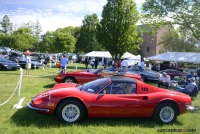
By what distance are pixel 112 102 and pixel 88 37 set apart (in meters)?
57.7

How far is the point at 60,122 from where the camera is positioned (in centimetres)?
585

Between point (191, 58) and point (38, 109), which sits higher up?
point (191, 58)

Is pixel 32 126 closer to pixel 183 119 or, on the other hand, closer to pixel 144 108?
pixel 144 108

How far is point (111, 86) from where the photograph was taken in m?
6.16

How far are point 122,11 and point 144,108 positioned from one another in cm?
2895

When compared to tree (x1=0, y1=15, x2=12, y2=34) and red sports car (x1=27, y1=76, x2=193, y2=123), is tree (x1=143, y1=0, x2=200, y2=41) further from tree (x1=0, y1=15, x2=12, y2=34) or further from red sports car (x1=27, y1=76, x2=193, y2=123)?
tree (x1=0, y1=15, x2=12, y2=34)

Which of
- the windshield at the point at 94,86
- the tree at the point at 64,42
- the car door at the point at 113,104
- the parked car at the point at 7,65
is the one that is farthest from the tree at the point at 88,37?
the car door at the point at 113,104

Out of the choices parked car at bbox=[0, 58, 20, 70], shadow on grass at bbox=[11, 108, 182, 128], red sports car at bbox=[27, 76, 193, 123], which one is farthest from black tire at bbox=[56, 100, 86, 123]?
parked car at bbox=[0, 58, 20, 70]

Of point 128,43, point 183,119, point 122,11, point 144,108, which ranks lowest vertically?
point 183,119

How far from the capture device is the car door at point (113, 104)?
19.0 ft

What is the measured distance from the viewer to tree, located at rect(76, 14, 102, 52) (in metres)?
62.2

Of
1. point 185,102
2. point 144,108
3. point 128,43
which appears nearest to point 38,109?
point 144,108

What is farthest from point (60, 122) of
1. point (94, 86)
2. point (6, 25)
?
point (6, 25)

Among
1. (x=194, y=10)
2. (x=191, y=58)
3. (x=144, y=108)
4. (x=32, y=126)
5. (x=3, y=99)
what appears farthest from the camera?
(x=191, y=58)
